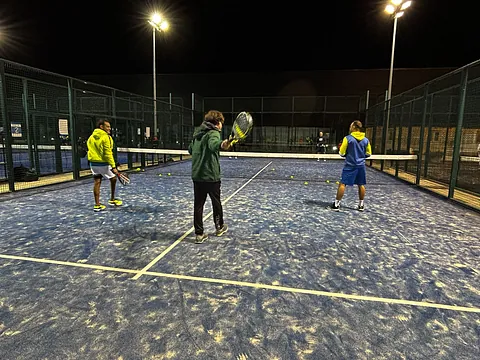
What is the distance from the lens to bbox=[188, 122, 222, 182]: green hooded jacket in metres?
4.45

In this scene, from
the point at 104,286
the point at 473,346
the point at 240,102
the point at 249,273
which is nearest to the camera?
the point at 473,346

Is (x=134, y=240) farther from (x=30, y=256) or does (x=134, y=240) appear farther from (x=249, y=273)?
(x=249, y=273)

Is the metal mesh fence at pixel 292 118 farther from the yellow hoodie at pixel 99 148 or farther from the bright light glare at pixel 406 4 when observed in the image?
the yellow hoodie at pixel 99 148

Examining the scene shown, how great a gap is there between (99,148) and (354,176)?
212 inches

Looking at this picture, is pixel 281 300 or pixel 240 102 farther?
pixel 240 102

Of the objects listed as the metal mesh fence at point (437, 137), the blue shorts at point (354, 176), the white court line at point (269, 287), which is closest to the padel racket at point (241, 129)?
the white court line at point (269, 287)

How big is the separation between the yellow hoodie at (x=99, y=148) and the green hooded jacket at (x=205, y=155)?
2.83 meters

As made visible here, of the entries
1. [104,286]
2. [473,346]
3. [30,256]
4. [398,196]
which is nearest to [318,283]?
[473,346]

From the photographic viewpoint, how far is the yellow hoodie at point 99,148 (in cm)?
644

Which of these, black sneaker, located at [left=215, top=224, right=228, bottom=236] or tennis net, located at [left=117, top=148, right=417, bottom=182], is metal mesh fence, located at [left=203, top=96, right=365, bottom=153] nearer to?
tennis net, located at [left=117, top=148, right=417, bottom=182]

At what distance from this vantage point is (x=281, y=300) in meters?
3.09

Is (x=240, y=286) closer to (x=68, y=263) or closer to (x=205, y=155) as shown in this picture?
(x=205, y=155)

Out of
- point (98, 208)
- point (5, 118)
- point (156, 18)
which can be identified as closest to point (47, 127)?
point (5, 118)

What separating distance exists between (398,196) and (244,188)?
4.31 meters
